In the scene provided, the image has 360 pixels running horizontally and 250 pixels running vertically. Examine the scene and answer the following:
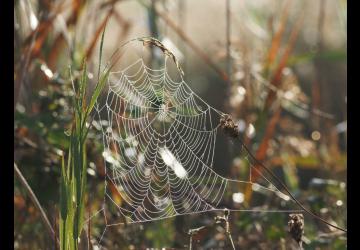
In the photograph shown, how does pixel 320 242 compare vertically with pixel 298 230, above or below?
above

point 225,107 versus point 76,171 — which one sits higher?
point 225,107

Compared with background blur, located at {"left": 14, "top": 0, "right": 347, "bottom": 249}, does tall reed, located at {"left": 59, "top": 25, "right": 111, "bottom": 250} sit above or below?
below

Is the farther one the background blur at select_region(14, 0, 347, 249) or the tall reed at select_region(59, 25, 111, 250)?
the background blur at select_region(14, 0, 347, 249)

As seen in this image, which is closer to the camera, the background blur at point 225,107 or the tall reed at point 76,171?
the tall reed at point 76,171

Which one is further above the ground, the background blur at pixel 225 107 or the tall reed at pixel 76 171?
the background blur at pixel 225 107

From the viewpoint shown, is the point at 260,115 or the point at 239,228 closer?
the point at 239,228


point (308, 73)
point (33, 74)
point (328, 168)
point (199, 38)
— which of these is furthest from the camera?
point (199, 38)

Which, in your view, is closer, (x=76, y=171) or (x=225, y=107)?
(x=76, y=171)
